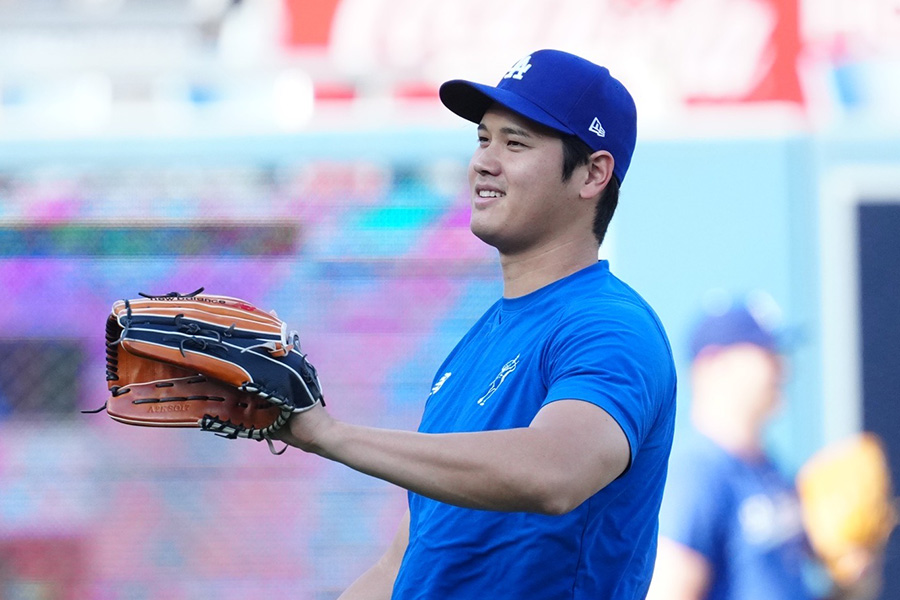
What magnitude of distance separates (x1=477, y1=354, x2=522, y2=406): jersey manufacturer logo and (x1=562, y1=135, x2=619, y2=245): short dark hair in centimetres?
39

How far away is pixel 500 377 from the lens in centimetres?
208

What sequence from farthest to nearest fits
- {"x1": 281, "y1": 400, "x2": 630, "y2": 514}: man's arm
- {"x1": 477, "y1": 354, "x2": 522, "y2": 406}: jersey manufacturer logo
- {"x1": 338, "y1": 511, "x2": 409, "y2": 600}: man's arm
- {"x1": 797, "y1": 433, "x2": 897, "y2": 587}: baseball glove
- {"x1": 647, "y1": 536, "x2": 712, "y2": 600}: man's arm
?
{"x1": 797, "y1": 433, "x2": 897, "y2": 587}: baseball glove < {"x1": 647, "y1": 536, "x2": 712, "y2": 600}: man's arm < {"x1": 338, "y1": 511, "x2": 409, "y2": 600}: man's arm < {"x1": 477, "y1": 354, "x2": 522, "y2": 406}: jersey manufacturer logo < {"x1": 281, "y1": 400, "x2": 630, "y2": 514}: man's arm

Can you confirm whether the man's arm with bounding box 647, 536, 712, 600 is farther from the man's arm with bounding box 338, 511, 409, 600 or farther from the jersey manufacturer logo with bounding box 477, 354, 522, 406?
the jersey manufacturer logo with bounding box 477, 354, 522, 406

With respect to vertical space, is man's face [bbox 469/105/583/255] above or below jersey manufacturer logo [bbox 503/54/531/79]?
below

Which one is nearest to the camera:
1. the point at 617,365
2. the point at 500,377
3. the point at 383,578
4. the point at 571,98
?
the point at 617,365

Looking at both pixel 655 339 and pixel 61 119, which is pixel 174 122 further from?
pixel 655 339

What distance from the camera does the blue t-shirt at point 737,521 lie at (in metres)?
5.04

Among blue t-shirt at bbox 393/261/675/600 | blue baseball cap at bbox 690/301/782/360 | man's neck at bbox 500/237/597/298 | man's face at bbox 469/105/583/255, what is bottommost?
blue baseball cap at bbox 690/301/782/360

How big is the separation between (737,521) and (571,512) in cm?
335

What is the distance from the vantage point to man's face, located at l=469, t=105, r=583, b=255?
2232 mm

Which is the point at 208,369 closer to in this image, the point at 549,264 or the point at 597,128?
the point at 549,264

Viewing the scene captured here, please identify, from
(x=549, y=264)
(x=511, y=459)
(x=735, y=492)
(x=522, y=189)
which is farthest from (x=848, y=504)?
(x=511, y=459)

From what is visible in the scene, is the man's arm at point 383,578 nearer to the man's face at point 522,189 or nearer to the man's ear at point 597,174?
the man's face at point 522,189

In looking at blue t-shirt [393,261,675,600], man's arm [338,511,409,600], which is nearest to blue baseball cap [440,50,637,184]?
blue t-shirt [393,261,675,600]
